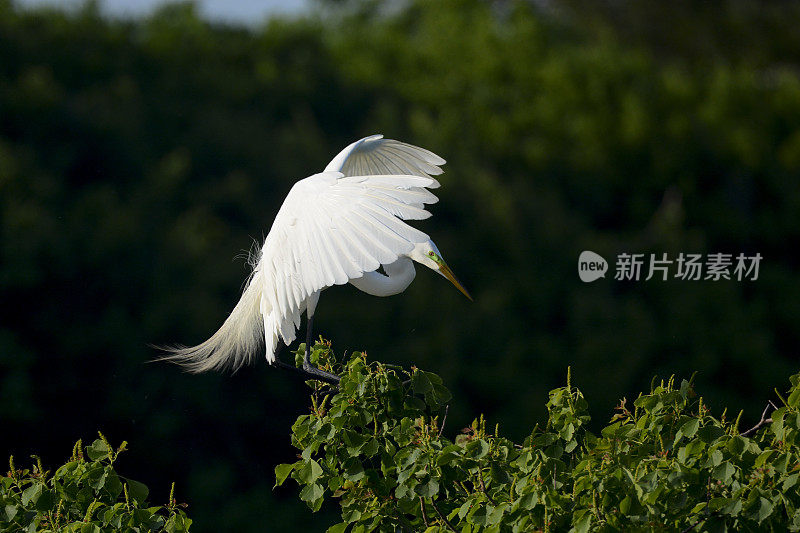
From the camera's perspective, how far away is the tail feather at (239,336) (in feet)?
10.6

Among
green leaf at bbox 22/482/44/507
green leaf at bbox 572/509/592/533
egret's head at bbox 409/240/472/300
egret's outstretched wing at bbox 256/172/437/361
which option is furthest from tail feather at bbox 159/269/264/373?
green leaf at bbox 572/509/592/533

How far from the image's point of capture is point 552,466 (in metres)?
2.18

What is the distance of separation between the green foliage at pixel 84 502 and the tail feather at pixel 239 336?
1.02 meters

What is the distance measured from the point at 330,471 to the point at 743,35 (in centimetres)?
1586

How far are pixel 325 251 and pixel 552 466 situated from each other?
824 millimetres

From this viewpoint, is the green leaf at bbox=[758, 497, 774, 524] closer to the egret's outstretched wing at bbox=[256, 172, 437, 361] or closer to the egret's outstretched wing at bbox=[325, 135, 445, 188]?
the egret's outstretched wing at bbox=[256, 172, 437, 361]

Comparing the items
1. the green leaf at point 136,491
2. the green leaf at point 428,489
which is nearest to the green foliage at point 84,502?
the green leaf at point 136,491

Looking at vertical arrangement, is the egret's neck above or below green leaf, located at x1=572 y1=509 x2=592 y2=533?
above

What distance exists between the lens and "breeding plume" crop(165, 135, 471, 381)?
2.58 m

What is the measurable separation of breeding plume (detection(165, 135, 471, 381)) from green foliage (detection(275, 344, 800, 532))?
0.28 m

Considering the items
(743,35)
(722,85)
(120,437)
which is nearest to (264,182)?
(120,437)

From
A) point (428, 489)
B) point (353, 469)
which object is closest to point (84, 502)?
point (353, 469)

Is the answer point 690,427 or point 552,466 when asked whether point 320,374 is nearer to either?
point 552,466

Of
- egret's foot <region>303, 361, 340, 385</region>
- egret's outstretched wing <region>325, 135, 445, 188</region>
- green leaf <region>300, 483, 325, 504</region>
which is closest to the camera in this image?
green leaf <region>300, 483, 325, 504</region>
